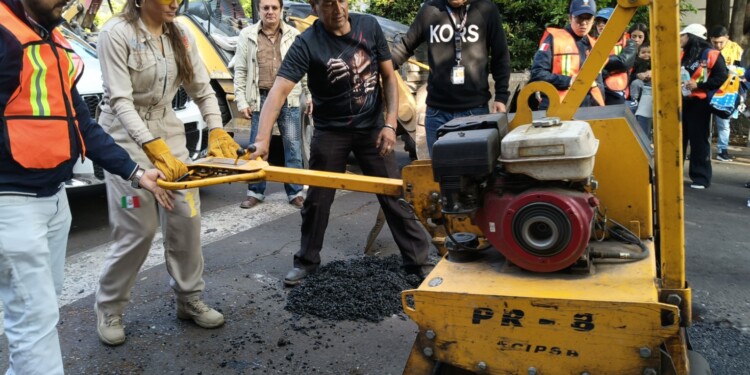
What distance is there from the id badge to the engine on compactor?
2.06 m

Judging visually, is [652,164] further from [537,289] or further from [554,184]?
[537,289]

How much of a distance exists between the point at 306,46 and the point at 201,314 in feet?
5.75

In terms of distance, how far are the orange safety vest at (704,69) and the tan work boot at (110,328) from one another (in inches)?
261

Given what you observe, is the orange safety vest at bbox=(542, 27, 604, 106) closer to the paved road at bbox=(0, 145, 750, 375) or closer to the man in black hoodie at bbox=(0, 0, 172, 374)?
the paved road at bbox=(0, 145, 750, 375)

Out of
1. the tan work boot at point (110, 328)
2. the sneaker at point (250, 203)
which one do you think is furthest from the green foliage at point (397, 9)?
the tan work boot at point (110, 328)

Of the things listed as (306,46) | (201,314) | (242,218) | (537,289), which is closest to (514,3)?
(242,218)

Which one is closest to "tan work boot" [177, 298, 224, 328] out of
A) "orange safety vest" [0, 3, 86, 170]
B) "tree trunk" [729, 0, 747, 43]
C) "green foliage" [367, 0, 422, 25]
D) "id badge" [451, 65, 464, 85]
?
"orange safety vest" [0, 3, 86, 170]

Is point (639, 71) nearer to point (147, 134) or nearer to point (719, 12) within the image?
point (719, 12)

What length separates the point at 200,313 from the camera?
3865 millimetres

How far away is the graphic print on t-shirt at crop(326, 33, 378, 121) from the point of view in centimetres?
420

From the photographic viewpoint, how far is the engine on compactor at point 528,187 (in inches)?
91.5

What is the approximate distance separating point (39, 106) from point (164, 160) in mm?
714

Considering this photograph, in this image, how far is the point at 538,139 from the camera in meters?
2.34

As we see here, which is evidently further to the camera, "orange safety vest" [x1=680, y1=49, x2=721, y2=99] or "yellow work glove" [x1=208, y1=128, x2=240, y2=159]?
"orange safety vest" [x1=680, y1=49, x2=721, y2=99]
